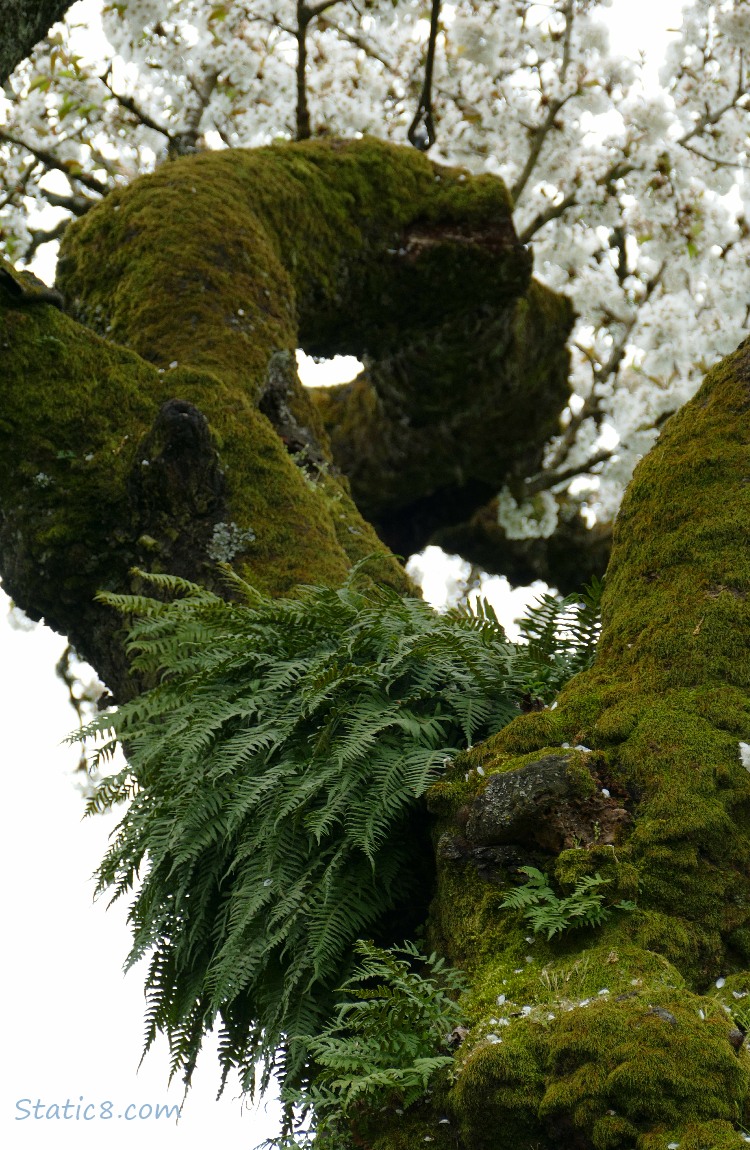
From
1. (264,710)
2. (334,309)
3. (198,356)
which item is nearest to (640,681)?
(264,710)

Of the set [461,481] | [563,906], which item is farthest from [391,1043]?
[461,481]

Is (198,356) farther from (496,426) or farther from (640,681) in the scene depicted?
(496,426)

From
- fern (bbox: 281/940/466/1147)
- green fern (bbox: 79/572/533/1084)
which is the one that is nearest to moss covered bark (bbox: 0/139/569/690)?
green fern (bbox: 79/572/533/1084)

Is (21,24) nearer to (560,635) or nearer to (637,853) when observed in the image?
(560,635)

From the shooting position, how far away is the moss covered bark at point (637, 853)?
71.3 inches

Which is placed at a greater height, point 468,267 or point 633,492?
point 468,267

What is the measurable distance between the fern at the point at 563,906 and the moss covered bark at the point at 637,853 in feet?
0.09

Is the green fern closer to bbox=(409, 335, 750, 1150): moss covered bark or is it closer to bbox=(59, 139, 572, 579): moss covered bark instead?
bbox=(409, 335, 750, 1150): moss covered bark

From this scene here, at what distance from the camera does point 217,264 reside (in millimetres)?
5324

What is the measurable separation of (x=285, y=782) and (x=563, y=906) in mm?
821

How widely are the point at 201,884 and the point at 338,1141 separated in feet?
2.75

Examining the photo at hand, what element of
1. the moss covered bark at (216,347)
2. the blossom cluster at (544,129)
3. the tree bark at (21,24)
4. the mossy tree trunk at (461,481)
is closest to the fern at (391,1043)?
the mossy tree trunk at (461,481)

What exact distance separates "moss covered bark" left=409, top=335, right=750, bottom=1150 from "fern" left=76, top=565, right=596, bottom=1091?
0.68ft

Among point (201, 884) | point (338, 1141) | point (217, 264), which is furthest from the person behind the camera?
point (217, 264)
